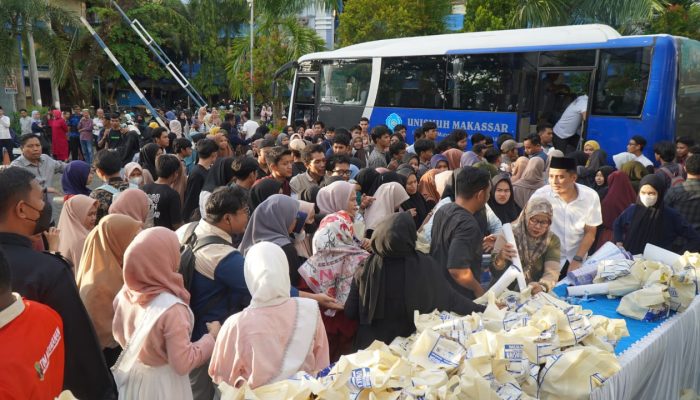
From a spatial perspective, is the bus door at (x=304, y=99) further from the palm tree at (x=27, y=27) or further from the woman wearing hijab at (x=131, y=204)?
the woman wearing hijab at (x=131, y=204)

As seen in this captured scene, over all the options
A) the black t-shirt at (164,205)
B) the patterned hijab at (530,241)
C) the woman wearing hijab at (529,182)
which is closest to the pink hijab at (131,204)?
the black t-shirt at (164,205)

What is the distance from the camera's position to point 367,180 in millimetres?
5449

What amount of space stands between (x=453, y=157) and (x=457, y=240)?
4.27 meters

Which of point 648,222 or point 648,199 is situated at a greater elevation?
point 648,199

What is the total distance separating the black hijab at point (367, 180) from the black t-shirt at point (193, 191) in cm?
173

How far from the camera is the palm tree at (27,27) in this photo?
19.6 m

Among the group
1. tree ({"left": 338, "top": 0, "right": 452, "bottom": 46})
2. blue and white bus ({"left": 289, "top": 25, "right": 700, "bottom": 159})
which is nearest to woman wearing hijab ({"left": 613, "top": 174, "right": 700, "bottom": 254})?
blue and white bus ({"left": 289, "top": 25, "right": 700, "bottom": 159})

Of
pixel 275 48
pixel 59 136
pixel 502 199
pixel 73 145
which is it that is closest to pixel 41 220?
pixel 502 199

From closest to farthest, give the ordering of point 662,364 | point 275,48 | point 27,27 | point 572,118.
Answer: point 662,364 → point 572,118 → point 275,48 → point 27,27

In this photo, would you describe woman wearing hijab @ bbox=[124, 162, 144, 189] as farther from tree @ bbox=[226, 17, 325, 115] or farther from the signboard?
tree @ bbox=[226, 17, 325, 115]

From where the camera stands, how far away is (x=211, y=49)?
1395 inches

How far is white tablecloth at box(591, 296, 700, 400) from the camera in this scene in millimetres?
2938

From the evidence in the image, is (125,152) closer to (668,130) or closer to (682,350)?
(682,350)

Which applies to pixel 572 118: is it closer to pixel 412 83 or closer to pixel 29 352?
pixel 412 83
